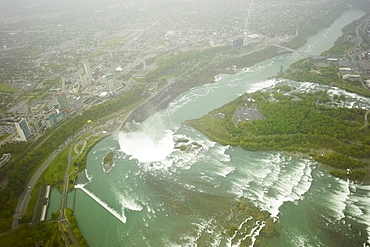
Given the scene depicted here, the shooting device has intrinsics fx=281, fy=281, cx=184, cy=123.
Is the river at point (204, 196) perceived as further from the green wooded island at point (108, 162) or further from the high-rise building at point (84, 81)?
the high-rise building at point (84, 81)

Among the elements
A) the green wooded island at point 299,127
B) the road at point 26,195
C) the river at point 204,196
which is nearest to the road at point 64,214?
the river at point 204,196

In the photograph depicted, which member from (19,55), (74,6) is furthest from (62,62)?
(74,6)

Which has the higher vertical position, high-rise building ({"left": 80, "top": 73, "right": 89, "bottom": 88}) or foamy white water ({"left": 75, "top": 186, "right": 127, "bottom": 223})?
high-rise building ({"left": 80, "top": 73, "right": 89, "bottom": 88})

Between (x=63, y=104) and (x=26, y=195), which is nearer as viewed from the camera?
(x=26, y=195)

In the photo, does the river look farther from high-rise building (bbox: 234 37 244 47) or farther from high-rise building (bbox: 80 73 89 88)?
high-rise building (bbox: 234 37 244 47)

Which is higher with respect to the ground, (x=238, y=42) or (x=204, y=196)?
(x=238, y=42)

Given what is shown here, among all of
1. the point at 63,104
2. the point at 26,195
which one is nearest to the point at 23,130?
the point at 63,104

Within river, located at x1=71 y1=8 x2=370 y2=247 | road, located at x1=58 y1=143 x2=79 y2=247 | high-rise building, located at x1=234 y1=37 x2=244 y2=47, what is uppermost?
high-rise building, located at x1=234 y1=37 x2=244 y2=47

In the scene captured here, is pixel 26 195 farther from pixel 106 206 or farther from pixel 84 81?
pixel 84 81

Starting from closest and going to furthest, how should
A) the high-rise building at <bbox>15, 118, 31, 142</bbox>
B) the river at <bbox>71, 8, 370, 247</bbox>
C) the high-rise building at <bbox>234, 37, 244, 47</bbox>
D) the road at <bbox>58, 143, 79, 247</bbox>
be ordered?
the river at <bbox>71, 8, 370, 247</bbox>, the road at <bbox>58, 143, 79, 247</bbox>, the high-rise building at <bbox>15, 118, 31, 142</bbox>, the high-rise building at <bbox>234, 37, 244, 47</bbox>

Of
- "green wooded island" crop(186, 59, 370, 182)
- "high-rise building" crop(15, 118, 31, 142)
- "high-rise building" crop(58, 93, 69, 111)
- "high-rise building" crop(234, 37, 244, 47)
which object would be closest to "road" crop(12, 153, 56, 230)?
"high-rise building" crop(15, 118, 31, 142)
